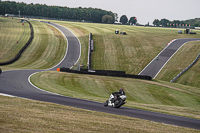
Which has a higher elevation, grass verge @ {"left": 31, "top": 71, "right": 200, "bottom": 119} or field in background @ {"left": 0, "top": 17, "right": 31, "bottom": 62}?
field in background @ {"left": 0, "top": 17, "right": 31, "bottom": 62}

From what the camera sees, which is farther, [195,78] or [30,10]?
[30,10]

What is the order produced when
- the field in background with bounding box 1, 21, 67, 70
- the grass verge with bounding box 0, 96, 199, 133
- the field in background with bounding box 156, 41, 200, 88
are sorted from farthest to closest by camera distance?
1. the field in background with bounding box 1, 21, 67, 70
2. the field in background with bounding box 156, 41, 200, 88
3. the grass verge with bounding box 0, 96, 199, 133

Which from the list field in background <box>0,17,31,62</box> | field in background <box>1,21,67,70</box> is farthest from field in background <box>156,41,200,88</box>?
field in background <box>0,17,31,62</box>

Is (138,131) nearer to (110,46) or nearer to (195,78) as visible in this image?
(195,78)

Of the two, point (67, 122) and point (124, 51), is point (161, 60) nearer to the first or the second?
point (124, 51)

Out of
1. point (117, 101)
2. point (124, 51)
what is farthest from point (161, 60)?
point (117, 101)

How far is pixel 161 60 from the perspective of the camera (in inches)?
2409

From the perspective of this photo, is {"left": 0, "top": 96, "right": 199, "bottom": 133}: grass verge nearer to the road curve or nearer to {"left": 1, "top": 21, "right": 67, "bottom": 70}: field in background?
the road curve

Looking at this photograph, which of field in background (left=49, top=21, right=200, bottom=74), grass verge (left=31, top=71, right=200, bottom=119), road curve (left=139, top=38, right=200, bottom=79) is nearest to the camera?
grass verge (left=31, top=71, right=200, bottom=119)

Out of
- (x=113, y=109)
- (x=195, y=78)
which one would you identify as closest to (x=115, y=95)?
(x=113, y=109)

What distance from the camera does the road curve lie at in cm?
5455

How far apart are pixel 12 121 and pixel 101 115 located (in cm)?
541

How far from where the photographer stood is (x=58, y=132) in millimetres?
10477

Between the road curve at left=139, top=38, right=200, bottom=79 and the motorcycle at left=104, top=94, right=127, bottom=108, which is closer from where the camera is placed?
the motorcycle at left=104, top=94, right=127, bottom=108
